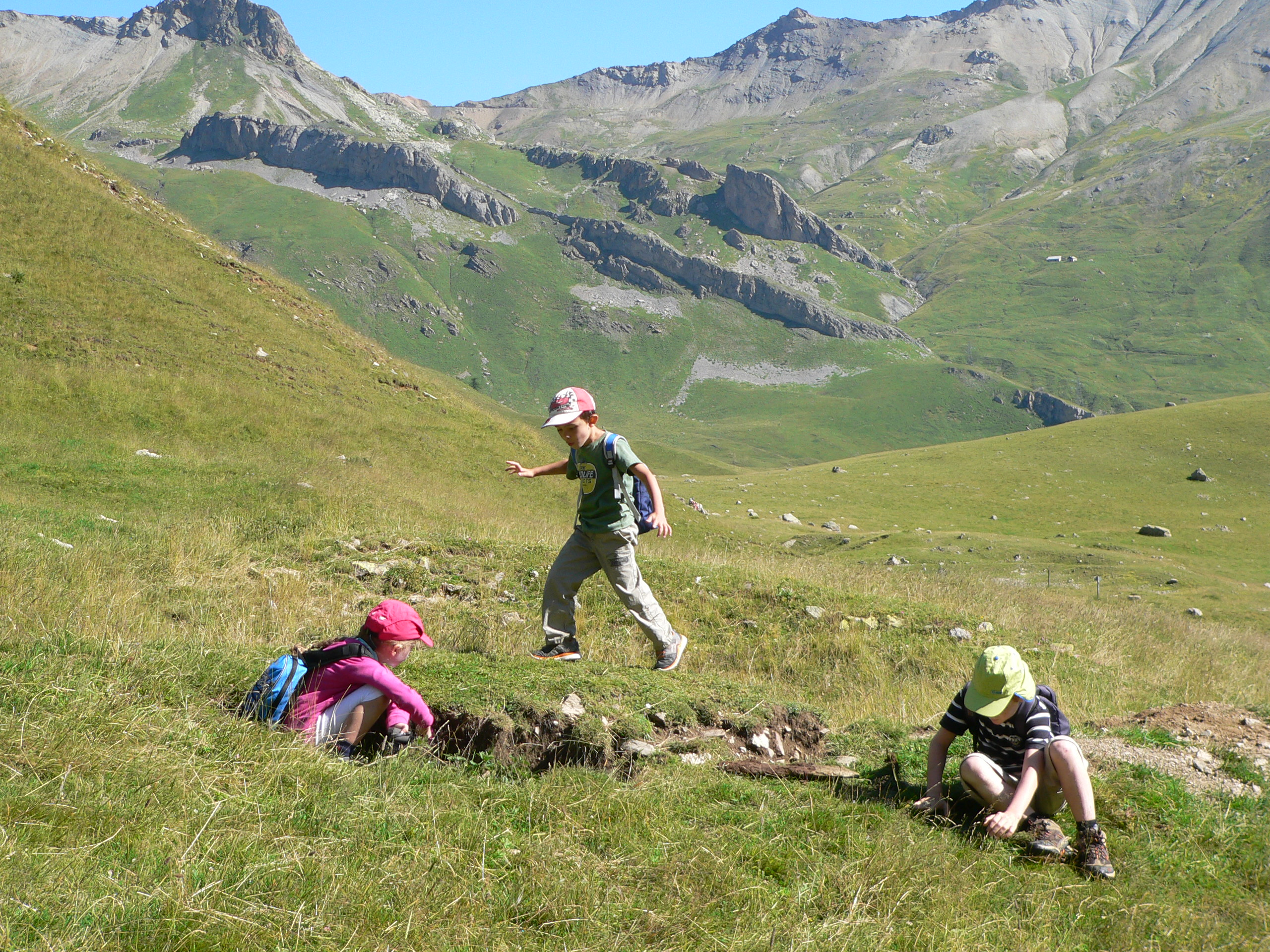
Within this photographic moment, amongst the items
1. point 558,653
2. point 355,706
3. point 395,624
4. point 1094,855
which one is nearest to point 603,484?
point 558,653

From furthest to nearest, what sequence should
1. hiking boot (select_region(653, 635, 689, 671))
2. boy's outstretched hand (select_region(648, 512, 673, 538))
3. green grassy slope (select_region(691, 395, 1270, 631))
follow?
green grassy slope (select_region(691, 395, 1270, 631))
hiking boot (select_region(653, 635, 689, 671))
boy's outstretched hand (select_region(648, 512, 673, 538))

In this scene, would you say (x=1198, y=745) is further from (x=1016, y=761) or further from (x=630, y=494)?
(x=630, y=494)

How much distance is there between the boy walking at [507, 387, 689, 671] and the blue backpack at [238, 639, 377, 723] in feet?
6.32

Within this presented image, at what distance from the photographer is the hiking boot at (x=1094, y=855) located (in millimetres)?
4727

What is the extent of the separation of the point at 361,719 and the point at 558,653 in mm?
2470

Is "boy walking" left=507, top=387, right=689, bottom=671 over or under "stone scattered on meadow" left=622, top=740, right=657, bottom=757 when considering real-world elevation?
over

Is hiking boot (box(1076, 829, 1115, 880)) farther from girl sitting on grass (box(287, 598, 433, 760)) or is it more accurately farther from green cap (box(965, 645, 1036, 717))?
girl sitting on grass (box(287, 598, 433, 760))

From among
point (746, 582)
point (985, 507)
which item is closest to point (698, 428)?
point (985, 507)

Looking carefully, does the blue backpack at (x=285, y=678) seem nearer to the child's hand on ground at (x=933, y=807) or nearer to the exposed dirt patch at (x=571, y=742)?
the exposed dirt patch at (x=571, y=742)

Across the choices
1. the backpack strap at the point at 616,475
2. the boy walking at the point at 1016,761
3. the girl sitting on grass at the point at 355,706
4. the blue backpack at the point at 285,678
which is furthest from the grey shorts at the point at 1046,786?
the blue backpack at the point at 285,678

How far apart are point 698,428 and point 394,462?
572ft

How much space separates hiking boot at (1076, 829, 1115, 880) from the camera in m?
4.73

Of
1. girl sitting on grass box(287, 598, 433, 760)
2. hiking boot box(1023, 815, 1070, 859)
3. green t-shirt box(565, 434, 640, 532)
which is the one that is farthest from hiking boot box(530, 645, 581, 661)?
hiking boot box(1023, 815, 1070, 859)

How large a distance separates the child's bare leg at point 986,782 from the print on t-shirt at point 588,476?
3791 millimetres
